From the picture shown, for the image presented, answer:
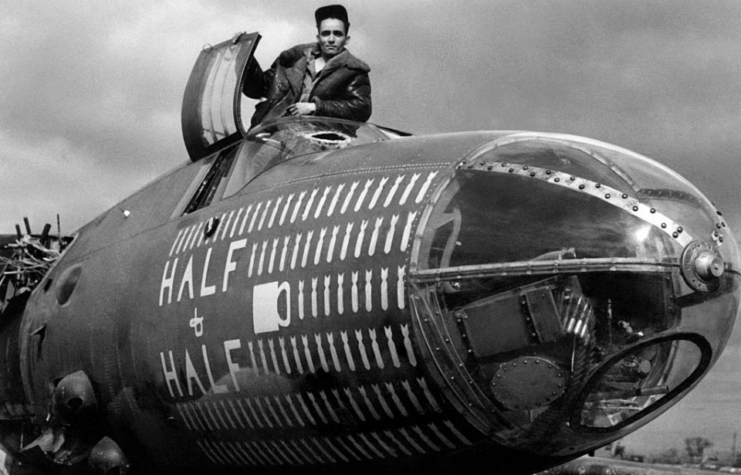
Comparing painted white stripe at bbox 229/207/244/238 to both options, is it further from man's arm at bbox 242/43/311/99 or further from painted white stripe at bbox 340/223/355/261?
man's arm at bbox 242/43/311/99

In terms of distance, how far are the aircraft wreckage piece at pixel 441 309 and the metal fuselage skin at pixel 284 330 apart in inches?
0.6

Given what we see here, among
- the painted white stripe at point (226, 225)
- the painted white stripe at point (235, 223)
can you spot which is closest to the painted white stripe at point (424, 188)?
the painted white stripe at point (235, 223)

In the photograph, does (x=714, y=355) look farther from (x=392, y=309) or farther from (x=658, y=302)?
(x=392, y=309)

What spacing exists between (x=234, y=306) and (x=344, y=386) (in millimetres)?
1160

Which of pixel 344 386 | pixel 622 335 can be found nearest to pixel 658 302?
pixel 622 335

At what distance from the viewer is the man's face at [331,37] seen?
36.9 feet

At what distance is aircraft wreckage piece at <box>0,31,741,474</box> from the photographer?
6.29 meters

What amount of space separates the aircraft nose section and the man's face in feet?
16.0

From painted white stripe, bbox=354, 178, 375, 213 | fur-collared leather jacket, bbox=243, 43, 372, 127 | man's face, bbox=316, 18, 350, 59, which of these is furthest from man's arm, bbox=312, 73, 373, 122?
painted white stripe, bbox=354, 178, 375, 213

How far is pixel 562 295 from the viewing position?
20.4ft

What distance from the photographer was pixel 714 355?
267 inches

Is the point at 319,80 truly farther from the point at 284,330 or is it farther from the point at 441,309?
the point at 441,309

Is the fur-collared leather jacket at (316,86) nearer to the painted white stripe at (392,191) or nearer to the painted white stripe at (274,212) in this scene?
the painted white stripe at (274,212)

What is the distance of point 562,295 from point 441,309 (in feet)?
2.23
